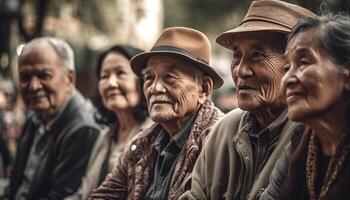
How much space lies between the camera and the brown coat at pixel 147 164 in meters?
4.16

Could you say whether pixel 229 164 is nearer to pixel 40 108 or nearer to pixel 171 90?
pixel 171 90

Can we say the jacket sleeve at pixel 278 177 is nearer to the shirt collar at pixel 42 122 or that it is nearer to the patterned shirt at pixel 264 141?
the patterned shirt at pixel 264 141

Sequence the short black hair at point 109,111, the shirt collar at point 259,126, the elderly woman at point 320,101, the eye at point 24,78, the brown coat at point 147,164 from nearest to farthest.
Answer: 1. the elderly woman at point 320,101
2. the shirt collar at point 259,126
3. the brown coat at point 147,164
4. the short black hair at point 109,111
5. the eye at point 24,78

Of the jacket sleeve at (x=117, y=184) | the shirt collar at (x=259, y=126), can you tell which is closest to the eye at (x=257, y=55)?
the shirt collar at (x=259, y=126)

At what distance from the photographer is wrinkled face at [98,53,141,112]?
5.74m

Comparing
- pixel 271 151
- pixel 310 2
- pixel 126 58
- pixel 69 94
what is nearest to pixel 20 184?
pixel 69 94

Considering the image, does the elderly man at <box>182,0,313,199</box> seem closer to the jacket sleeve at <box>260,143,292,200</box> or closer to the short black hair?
the jacket sleeve at <box>260,143,292,200</box>

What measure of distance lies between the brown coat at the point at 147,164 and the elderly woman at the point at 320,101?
1.16m

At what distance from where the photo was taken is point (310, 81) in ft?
9.67

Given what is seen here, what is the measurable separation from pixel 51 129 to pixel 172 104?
6.74 ft

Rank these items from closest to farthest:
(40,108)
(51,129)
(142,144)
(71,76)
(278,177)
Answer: (278,177)
(142,144)
(51,129)
(40,108)
(71,76)

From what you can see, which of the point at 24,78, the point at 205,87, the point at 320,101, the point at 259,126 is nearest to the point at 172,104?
the point at 205,87

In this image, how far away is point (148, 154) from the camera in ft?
15.0

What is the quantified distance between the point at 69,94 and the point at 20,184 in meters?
0.98
